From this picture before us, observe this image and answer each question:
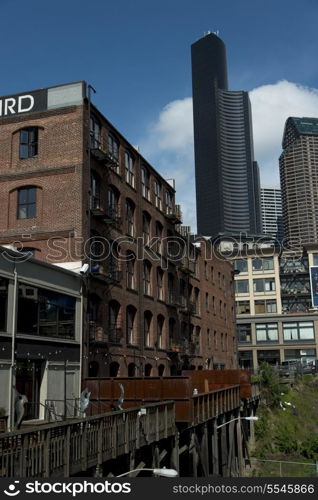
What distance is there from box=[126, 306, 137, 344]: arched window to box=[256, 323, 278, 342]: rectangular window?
187 ft

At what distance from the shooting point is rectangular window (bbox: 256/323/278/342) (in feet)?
297

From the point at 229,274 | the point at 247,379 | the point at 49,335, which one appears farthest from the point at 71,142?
the point at 229,274

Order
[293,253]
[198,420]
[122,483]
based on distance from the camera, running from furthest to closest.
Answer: [293,253] < [198,420] < [122,483]

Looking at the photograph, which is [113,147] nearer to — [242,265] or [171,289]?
[171,289]

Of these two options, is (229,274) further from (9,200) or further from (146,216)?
(9,200)

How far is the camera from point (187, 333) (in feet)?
162

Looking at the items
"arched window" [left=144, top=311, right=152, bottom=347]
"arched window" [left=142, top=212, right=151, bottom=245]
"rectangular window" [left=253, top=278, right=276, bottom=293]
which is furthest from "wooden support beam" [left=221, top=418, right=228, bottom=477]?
"rectangular window" [left=253, top=278, right=276, bottom=293]

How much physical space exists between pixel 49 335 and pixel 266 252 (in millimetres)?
73049

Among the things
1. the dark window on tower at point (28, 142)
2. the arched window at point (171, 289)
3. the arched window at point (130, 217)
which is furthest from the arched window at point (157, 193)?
the dark window on tower at point (28, 142)

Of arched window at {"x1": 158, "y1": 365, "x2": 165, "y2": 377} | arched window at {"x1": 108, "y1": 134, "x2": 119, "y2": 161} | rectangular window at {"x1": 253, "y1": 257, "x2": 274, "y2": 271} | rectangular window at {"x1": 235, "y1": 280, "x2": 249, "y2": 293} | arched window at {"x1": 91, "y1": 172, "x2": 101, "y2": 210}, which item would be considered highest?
rectangular window at {"x1": 253, "y1": 257, "x2": 274, "y2": 271}

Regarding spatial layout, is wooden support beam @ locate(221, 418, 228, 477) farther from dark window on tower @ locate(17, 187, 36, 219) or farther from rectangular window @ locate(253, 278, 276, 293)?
rectangular window @ locate(253, 278, 276, 293)

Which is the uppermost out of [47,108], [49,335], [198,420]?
[47,108]
